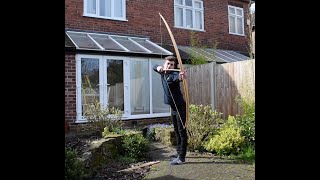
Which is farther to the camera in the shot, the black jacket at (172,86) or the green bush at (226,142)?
the green bush at (226,142)

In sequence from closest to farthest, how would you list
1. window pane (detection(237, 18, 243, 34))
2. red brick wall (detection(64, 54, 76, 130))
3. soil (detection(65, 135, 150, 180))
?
1. soil (detection(65, 135, 150, 180))
2. red brick wall (detection(64, 54, 76, 130))
3. window pane (detection(237, 18, 243, 34))

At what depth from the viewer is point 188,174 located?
443cm

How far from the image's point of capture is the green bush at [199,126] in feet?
20.6

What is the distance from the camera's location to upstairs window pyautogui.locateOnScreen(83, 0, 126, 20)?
1107cm

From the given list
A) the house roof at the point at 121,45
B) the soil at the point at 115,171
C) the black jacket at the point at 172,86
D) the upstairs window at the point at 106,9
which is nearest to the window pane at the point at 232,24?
the house roof at the point at 121,45

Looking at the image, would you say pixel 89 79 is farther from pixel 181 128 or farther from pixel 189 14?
pixel 189 14

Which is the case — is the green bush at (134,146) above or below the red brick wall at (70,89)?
below

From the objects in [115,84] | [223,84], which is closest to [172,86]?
[223,84]

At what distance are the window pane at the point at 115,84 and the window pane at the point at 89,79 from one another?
1.39 ft

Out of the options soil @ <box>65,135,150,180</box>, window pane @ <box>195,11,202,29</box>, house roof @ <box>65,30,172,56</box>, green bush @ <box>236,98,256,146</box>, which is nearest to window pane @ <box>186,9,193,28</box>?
window pane @ <box>195,11,202,29</box>

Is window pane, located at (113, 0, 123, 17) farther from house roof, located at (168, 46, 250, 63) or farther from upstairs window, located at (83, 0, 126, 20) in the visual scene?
house roof, located at (168, 46, 250, 63)

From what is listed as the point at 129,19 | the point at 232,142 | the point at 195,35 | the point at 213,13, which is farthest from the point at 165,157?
the point at 213,13

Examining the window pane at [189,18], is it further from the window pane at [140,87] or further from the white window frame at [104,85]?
the white window frame at [104,85]
